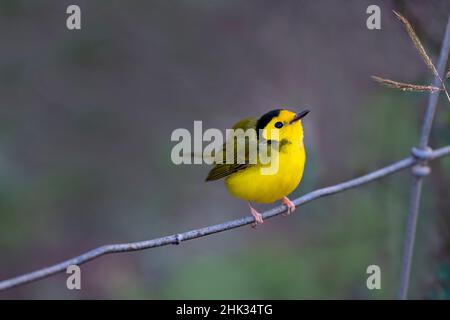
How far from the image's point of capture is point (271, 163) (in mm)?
3074

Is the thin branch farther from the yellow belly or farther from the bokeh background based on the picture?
the bokeh background

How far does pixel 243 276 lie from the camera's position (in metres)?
4.70

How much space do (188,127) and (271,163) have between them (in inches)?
99.8

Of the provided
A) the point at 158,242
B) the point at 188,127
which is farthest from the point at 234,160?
the point at 188,127

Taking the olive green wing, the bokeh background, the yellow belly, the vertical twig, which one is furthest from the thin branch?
the bokeh background

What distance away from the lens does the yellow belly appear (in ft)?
9.86

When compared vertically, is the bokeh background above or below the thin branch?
above

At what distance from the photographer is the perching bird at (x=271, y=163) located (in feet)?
9.89

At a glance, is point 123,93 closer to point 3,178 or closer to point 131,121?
point 131,121

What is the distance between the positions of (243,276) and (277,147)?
6.08 ft

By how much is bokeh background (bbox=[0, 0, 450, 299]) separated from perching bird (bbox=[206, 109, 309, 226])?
750 millimetres

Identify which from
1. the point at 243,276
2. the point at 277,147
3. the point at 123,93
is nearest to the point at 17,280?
the point at 277,147

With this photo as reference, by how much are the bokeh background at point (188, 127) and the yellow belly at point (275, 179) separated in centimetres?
77

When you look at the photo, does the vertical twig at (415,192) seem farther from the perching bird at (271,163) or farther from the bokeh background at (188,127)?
the bokeh background at (188,127)
